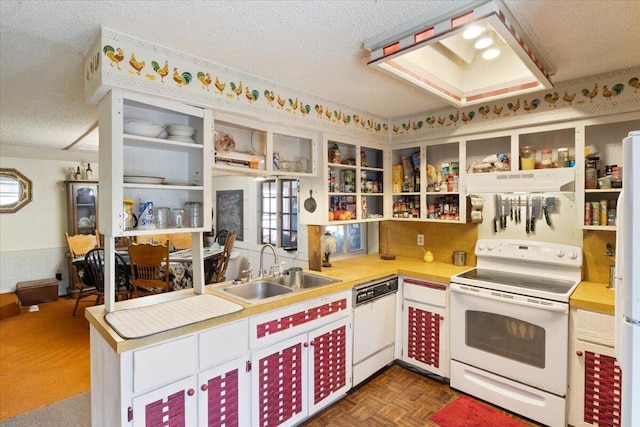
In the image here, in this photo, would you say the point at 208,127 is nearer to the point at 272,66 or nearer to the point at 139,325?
the point at 272,66

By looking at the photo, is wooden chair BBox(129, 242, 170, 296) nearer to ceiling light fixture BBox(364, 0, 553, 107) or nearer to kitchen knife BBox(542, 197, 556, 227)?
ceiling light fixture BBox(364, 0, 553, 107)

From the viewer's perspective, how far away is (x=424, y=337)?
9.61 ft

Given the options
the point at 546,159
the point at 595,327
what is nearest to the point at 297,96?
the point at 546,159

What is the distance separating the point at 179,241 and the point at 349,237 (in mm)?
2815

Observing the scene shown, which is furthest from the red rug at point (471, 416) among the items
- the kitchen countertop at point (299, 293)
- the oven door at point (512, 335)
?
the kitchen countertop at point (299, 293)

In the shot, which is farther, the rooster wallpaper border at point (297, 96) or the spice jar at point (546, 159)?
the spice jar at point (546, 159)

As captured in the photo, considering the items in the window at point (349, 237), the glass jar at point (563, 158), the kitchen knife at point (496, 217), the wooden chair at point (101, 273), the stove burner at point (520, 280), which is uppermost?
the glass jar at point (563, 158)

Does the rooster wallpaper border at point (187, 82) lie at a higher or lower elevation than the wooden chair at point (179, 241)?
higher

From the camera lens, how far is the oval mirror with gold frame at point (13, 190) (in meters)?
5.09

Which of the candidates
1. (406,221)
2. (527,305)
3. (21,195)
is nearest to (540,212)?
(527,305)

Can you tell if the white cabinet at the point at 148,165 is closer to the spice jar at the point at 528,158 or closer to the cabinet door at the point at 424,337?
the cabinet door at the point at 424,337

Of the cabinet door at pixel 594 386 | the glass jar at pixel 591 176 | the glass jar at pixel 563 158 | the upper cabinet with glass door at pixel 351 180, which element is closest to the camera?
the cabinet door at pixel 594 386

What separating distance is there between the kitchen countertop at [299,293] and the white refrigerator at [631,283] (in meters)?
1.62

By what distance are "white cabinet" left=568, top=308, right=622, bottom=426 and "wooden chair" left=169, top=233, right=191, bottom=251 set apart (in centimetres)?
461
